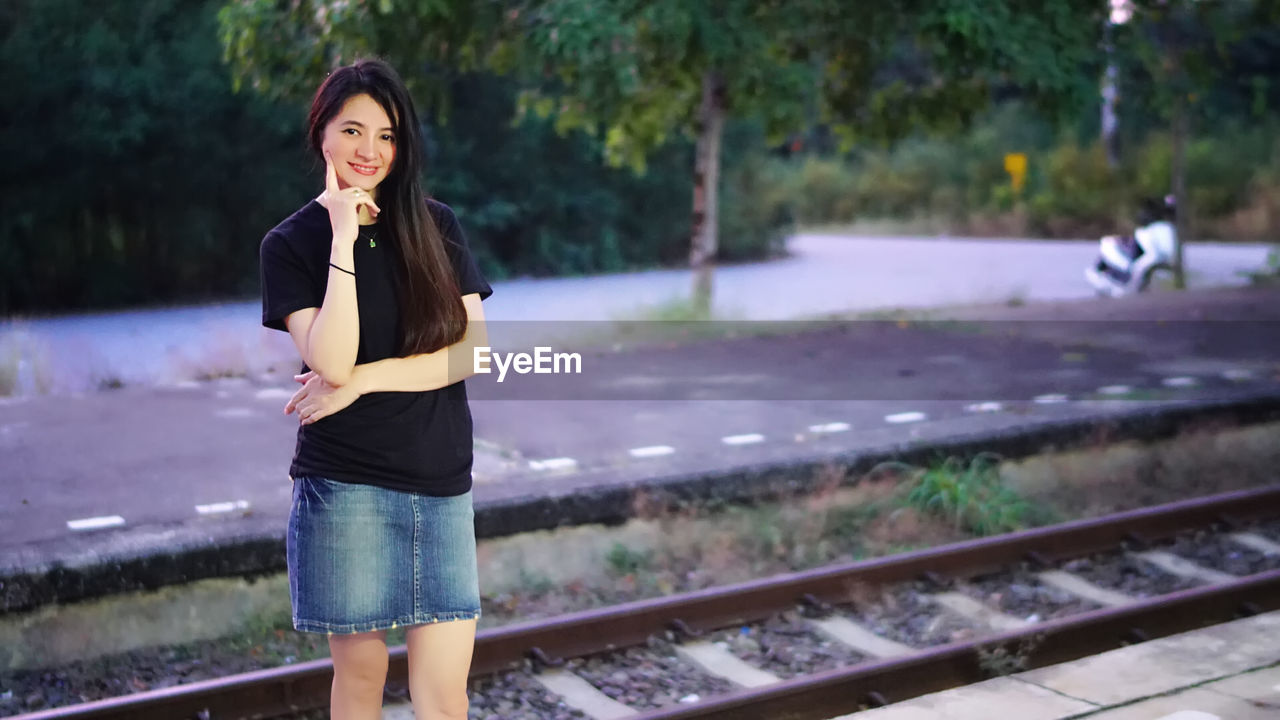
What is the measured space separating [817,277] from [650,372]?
10976mm

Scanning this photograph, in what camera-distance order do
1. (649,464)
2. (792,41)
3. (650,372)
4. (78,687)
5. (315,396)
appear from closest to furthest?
(315,396)
(78,687)
(649,464)
(650,372)
(792,41)

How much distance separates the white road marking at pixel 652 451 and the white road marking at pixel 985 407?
85.3 inches

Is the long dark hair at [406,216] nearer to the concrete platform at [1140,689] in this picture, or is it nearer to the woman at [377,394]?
the woman at [377,394]

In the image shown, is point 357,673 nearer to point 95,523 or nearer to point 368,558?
point 368,558

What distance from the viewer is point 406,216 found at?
2.73 metres

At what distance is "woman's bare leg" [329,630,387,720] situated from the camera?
285cm

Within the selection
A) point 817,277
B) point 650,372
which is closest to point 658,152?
point 817,277

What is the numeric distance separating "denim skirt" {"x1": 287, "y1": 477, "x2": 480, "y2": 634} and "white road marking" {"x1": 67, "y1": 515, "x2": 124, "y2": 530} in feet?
10.3

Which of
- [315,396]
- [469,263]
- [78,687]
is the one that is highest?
[469,263]

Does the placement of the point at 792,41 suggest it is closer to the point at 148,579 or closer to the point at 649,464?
the point at 649,464

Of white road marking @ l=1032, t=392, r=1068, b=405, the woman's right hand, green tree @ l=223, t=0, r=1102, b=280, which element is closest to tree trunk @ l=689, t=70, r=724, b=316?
green tree @ l=223, t=0, r=1102, b=280

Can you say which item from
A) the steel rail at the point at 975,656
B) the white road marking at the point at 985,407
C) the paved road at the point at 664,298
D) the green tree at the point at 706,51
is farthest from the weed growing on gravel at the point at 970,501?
the paved road at the point at 664,298

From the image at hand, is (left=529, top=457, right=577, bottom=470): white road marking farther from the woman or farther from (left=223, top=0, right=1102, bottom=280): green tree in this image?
the woman

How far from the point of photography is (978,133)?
122 feet
